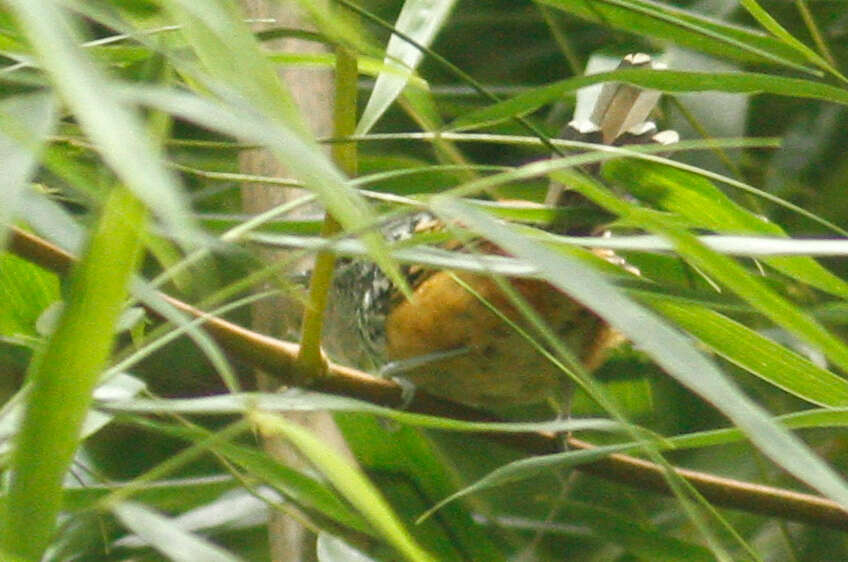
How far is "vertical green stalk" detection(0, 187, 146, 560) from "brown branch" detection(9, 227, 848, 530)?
1.06 ft

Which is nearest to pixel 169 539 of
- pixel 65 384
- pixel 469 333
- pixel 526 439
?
pixel 65 384

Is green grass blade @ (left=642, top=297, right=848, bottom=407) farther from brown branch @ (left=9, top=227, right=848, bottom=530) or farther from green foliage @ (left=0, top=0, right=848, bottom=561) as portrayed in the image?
brown branch @ (left=9, top=227, right=848, bottom=530)

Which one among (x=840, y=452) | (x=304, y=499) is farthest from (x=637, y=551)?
(x=840, y=452)

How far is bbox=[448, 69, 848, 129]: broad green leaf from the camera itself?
78cm

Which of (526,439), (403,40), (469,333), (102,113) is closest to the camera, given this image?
(102,113)

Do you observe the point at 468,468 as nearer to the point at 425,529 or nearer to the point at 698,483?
the point at 425,529

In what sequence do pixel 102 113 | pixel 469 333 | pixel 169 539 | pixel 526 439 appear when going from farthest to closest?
pixel 469 333 < pixel 526 439 < pixel 169 539 < pixel 102 113

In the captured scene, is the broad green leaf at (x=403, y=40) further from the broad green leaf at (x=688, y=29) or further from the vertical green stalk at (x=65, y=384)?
the vertical green stalk at (x=65, y=384)

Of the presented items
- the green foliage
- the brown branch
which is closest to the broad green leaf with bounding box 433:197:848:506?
the green foliage

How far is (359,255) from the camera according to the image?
2.38 ft

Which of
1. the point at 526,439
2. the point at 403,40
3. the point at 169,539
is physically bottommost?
the point at 526,439

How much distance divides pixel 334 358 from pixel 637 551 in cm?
57

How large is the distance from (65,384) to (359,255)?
223 millimetres

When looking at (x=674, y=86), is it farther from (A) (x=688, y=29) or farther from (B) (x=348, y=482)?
(B) (x=348, y=482)
